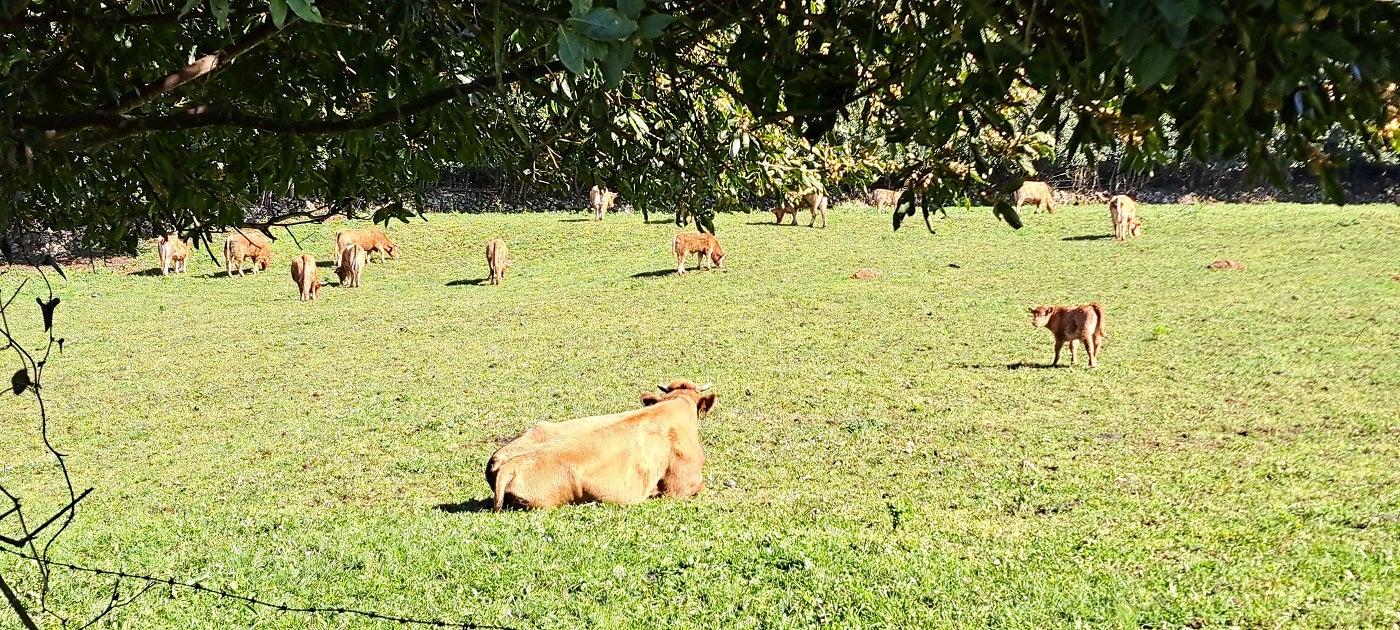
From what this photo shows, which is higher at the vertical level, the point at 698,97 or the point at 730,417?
the point at 698,97

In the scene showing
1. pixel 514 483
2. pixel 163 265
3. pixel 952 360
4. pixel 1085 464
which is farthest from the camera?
pixel 163 265

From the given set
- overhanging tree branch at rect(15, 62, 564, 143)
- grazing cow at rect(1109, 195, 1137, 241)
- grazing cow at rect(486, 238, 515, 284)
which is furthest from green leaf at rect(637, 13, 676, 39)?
grazing cow at rect(1109, 195, 1137, 241)

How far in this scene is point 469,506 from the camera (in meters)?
9.40

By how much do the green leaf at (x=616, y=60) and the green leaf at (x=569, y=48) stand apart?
0.07m

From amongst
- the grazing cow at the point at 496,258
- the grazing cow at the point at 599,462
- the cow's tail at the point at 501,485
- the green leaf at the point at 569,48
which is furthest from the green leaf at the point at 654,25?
the grazing cow at the point at 496,258

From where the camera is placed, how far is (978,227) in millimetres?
32375

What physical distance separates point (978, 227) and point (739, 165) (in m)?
28.2

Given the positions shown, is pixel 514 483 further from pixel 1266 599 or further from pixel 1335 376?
pixel 1335 376

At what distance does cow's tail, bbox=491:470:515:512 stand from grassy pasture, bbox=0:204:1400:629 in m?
0.28

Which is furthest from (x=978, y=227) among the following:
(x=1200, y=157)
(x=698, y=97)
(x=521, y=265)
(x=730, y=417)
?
(x=1200, y=157)

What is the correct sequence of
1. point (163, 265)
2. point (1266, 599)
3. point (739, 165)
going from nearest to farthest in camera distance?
point (739, 165) < point (1266, 599) < point (163, 265)

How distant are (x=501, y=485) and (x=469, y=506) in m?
0.93

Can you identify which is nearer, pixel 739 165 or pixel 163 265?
pixel 739 165

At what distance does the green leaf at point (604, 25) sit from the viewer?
5.70 feet
